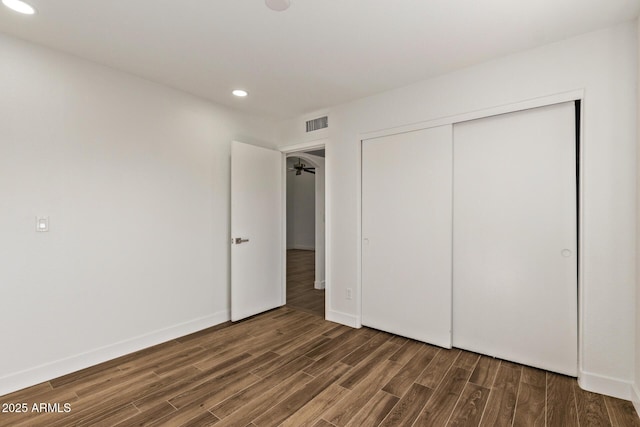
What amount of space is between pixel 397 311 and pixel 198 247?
7.40 ft

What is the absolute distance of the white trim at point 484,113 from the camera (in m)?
2.24

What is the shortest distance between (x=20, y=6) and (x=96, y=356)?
2.59 m

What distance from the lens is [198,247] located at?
3332mm

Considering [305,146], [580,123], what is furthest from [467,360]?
[305,146]

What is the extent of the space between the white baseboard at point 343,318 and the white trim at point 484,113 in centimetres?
203

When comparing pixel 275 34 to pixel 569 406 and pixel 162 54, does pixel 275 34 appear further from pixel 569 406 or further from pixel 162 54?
pixel 569 406

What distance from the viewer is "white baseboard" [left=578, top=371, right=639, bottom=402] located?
202 centimetres

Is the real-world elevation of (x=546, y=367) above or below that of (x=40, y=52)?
below

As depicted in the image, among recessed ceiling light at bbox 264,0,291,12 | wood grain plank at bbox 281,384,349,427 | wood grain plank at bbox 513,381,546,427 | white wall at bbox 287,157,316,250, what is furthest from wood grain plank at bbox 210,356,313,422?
white wall at bbox 287,157,316,250

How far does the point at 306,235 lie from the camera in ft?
33.0

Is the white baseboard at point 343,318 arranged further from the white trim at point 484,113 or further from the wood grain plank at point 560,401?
the white trim at point 484,113

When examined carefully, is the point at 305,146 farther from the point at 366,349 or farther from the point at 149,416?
the point at 149,416

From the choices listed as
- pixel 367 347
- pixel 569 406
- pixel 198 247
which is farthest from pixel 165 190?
pixel 569 406

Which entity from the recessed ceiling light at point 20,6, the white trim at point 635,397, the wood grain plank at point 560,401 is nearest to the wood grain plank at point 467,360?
the wood grain plank at point 560,401
